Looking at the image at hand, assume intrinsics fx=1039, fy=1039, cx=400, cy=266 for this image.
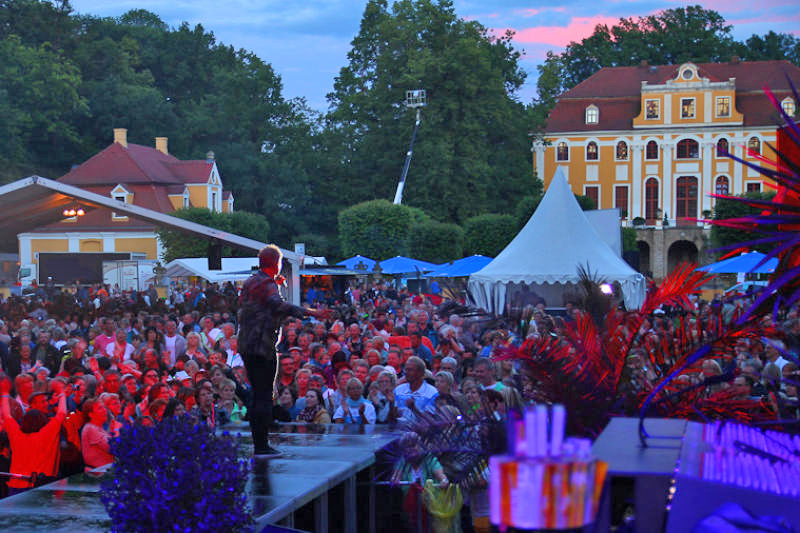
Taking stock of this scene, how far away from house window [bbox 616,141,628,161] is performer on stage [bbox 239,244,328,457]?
73489 mm

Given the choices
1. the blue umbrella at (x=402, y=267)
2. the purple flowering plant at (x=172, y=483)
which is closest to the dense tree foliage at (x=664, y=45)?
the blue umbrella at (x=402, y=267)

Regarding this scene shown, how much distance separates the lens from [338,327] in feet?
50.2

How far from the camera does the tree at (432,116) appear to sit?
5959cm

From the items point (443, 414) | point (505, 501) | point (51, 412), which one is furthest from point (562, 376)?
point (51, 412)

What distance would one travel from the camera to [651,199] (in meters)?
79.0

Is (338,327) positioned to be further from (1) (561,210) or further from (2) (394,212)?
(2) (394,212)

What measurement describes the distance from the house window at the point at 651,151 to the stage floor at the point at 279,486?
71.9m

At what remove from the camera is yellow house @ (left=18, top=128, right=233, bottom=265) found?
56125mm

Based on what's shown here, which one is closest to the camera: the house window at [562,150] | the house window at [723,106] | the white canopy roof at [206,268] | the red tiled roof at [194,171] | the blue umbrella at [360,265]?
the white canopy roof at [206,268]

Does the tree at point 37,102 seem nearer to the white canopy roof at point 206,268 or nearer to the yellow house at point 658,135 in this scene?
the white canopy roof at point 206,268

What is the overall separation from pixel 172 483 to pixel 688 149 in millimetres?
76536

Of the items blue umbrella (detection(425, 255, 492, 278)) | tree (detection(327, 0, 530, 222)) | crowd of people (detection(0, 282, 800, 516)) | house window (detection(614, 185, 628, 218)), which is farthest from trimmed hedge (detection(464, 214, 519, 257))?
crowd of people (detection(0, 282, 800, 516))

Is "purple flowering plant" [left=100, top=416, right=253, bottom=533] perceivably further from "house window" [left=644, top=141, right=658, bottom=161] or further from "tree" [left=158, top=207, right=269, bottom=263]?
"house window" [left=644, top=141, right=658, bottom=161]

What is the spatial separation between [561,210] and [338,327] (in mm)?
8407
